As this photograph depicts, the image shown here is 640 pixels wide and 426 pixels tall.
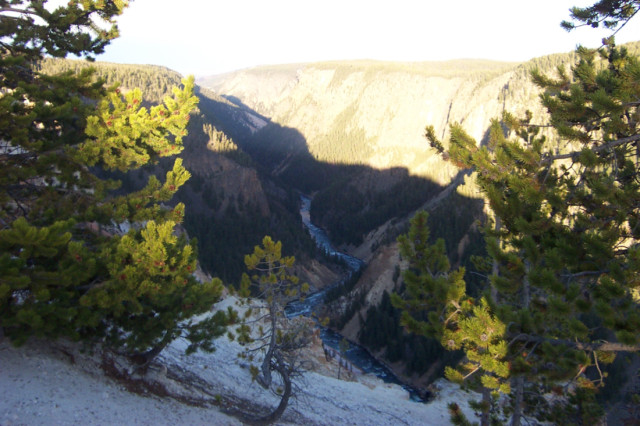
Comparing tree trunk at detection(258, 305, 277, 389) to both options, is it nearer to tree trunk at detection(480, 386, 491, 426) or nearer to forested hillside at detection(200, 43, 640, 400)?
tree trunk at detection(480, 386, 491, 426)

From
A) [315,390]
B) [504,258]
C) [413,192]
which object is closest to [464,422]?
[504,258]

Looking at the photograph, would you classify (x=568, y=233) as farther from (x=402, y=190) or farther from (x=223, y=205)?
(x=402, y=190)

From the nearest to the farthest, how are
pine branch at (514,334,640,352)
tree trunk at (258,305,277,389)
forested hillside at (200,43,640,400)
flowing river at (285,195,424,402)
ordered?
pine branch at (514,334,640,352), tree trunk at (258,305,277,389), flowing river at (285,195,424,402), forested hillside at (200,43,640,400)

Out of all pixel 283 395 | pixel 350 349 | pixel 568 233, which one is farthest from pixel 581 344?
pixel 350 349

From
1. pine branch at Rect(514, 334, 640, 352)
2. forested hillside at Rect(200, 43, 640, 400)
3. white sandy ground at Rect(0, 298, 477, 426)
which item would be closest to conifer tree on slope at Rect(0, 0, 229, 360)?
white sandy ground at Rect(0, 298, 477, 426)

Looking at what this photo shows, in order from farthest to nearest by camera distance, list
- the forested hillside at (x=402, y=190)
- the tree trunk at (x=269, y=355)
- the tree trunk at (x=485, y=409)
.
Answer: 1. the forested hillside at (x=402, y=190)
2. the tree trunk at (x=269, y=355)
3. the tree trunk at (x=485, y=409)

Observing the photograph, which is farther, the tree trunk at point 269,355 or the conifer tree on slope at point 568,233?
the tree trunk at point 269,355

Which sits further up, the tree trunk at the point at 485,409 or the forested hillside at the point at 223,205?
the tree trunk at the point at 485,409

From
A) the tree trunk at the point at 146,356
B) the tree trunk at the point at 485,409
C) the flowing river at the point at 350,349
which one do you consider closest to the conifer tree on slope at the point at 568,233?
the tree trunk at the point at 485,409

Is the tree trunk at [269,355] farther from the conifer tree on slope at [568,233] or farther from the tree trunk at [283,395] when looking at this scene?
the conifer tree on slope at [568,233]
